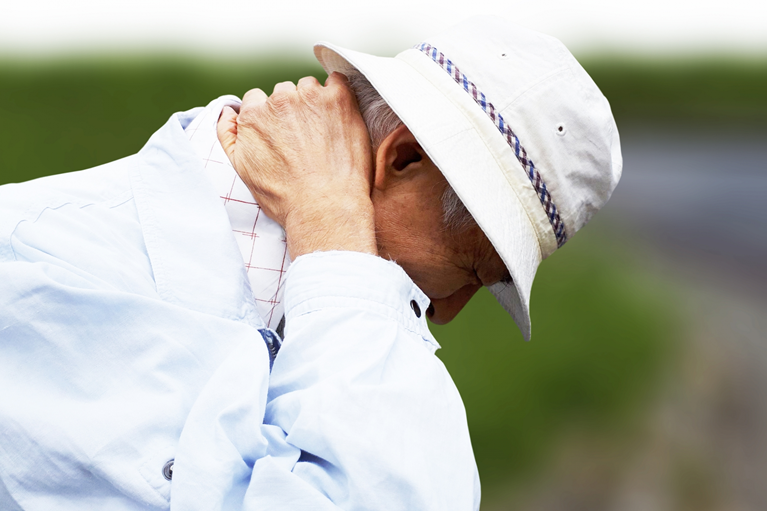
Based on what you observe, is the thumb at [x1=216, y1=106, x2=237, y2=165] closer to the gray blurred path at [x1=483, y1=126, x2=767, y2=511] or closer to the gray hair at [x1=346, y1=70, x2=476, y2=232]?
the gray hair at [x1=346, y1=70, x2=476, y2=232]

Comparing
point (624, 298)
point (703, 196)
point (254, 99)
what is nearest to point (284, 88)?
point (254, 99)

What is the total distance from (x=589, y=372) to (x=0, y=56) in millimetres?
3836

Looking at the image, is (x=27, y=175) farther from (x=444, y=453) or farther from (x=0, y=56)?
(x=444, y=453)

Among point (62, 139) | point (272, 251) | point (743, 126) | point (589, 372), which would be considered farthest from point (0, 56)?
point (743, 126)

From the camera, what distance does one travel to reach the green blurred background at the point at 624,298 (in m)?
3.45

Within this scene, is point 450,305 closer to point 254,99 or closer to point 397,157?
point 397,157

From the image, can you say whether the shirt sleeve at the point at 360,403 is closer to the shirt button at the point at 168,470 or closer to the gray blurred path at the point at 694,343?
the shirt button at the point at 168,470

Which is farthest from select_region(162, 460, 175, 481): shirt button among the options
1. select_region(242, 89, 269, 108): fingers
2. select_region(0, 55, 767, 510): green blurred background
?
select_region(0, 55, 767, 510): green blurred background

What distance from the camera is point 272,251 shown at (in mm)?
965

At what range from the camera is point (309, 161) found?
3.10 ft

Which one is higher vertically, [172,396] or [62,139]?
[172,396]

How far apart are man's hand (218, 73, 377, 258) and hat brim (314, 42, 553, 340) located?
9 centimetres

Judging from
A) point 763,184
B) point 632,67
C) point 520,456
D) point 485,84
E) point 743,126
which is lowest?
point 520,456

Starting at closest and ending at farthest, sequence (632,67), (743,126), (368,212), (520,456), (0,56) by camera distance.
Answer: (368,212), (0,56), (520,456), (632,67), (743,126)
